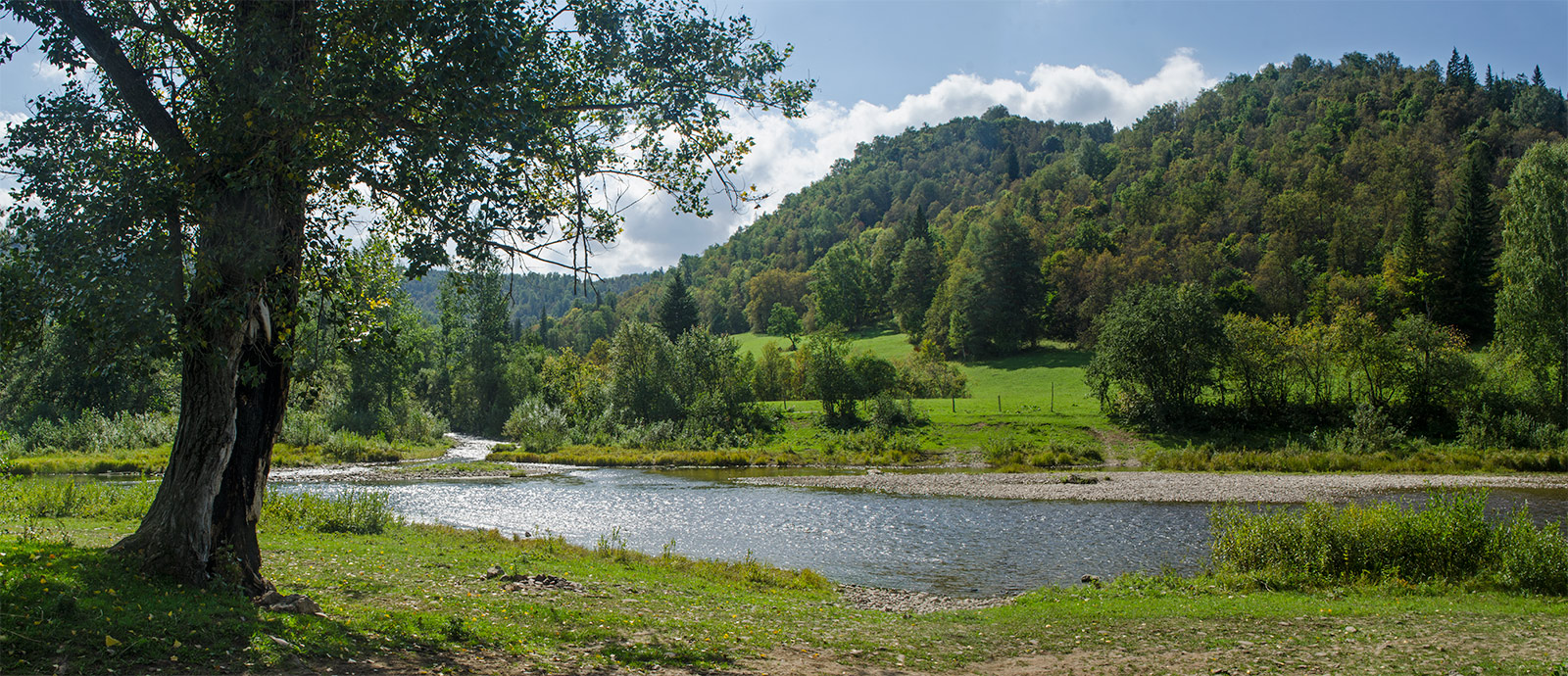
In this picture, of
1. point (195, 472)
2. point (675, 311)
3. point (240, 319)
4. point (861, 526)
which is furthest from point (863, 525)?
point (675, 311)

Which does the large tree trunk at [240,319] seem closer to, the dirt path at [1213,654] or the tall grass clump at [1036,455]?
the dirt path at [1213,654]

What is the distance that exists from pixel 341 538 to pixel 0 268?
10.1 m

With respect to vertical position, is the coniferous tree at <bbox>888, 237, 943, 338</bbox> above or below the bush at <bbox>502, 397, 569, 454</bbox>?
above

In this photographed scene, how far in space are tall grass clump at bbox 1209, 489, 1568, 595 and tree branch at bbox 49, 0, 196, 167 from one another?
62.5 ft

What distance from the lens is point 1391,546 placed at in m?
15.5

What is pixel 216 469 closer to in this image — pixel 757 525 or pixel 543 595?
pixel 543 595

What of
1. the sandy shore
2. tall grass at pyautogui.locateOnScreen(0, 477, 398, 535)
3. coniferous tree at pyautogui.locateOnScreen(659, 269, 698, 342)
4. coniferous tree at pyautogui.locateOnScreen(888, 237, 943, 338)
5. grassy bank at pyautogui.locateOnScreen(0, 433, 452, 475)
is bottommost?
the sandy shore

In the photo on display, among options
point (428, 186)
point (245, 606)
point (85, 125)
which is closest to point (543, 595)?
point (245, 606)

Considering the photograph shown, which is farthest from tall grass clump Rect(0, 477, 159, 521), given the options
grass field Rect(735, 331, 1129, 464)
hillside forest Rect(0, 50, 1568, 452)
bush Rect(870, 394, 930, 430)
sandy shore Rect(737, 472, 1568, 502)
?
bush Rect(870, 394, 930, 430)

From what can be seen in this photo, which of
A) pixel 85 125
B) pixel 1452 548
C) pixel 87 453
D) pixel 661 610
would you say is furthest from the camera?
pixel 87 453

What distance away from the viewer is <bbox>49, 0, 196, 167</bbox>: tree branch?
8789 millimetres

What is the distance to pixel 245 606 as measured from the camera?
27.0 ft

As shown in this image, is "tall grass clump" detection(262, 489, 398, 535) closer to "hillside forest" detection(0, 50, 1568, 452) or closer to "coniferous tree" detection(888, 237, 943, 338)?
"hillside forest" detection(0, 50, 1568, 452)

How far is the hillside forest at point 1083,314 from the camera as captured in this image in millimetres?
11000
